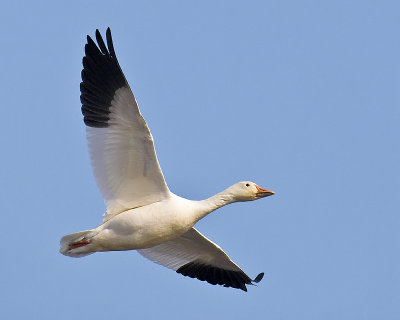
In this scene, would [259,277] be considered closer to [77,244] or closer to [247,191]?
[247,191]

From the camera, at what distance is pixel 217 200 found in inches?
648

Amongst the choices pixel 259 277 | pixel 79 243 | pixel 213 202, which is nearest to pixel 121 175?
pixel 79 243

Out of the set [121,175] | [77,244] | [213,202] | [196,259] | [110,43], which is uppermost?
[110,43]

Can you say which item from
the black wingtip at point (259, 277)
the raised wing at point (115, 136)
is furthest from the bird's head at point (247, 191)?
the black wingtip at point (259, 277)

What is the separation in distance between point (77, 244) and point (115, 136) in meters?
1.71

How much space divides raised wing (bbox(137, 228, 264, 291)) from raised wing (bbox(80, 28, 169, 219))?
66.3 inches

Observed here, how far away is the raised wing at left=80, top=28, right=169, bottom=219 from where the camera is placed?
51.2ft

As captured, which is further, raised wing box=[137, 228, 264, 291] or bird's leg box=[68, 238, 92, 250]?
raised wing box=[137, 228, 264, 291]

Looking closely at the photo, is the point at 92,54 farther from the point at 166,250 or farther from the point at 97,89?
the point at 166,250

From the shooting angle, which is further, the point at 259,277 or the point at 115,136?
the point at 259,277

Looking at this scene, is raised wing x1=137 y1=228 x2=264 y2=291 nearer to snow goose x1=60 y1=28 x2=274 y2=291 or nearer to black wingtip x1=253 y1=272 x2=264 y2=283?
black wingtip x1=253 y1=272 x2=264 y2=283

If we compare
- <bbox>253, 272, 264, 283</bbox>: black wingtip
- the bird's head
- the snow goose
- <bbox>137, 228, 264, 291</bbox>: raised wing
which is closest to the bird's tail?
the snow goose

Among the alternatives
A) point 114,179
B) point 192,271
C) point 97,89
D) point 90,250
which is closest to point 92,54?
point 97,89

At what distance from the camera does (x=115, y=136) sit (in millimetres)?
15805
